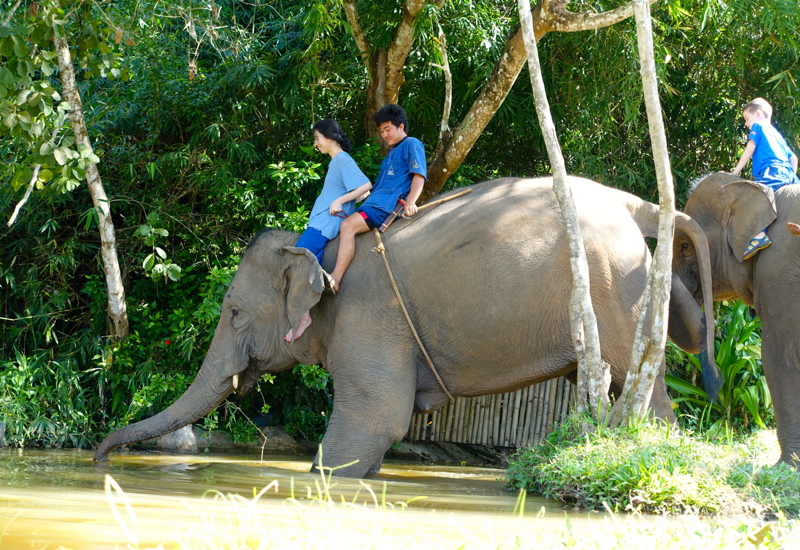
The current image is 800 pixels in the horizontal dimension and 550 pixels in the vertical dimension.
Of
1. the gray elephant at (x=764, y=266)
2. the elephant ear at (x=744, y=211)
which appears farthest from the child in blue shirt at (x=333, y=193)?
the elephant ear at (x=744, y=211)

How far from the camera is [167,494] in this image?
11.8 ft

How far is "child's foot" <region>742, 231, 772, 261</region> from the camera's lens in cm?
562

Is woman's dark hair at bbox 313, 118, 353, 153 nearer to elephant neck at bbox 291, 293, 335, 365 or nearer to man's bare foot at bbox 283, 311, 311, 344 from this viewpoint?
elephant neck at bbox 291, 293, 335, 365

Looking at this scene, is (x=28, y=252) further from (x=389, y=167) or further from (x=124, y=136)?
(x=389, y=167)

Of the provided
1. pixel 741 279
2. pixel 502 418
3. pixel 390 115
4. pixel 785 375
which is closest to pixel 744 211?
pixel 741 279

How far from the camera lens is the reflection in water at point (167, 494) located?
8.46 ft

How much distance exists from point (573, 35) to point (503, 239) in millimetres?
2851

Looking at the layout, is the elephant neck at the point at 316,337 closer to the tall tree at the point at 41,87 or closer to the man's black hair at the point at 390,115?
the man's black hair at the point at 390,115

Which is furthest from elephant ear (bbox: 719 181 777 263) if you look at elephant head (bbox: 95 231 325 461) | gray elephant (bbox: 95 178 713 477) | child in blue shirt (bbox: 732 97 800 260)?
elephant head (bbox: 95 231 325 461)

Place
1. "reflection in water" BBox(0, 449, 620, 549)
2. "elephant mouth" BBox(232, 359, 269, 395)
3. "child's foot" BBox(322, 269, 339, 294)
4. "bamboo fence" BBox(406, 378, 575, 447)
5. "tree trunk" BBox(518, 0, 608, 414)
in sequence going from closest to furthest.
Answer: "reflection in water" BBox(0, 449, 620, 549) < "tree trunk" BBox(518, 0, 608, 414) < "child's foot" BBox(322, 269, 339, 294) < "elephant mouth" BBox(232, 359, 269, 395) < "bamboo fence" BBox(406, 378, 575, 447)

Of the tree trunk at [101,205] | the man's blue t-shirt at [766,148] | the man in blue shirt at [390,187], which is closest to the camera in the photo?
the man in blue shirt at [390,187]

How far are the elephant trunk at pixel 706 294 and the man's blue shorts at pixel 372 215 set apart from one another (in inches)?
78.5

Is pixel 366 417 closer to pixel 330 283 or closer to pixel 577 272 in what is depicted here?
pixel 330 283

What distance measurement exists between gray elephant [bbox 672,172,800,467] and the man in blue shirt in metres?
1.93
